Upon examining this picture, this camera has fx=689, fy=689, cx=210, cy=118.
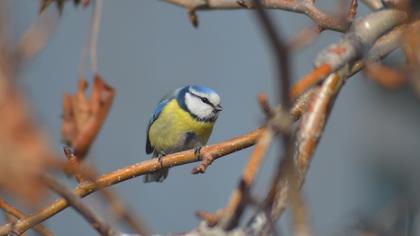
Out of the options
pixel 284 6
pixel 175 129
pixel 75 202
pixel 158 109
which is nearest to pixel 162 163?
pixel 284 6

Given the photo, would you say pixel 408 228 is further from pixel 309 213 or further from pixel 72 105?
pixel 72 105

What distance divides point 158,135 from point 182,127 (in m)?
0.11

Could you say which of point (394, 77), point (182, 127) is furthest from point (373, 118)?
point (394, 77)

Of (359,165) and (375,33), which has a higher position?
(375,33)

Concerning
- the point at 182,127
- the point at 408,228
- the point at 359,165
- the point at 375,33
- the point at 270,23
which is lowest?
the point at 359,165

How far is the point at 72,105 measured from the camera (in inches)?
38.4

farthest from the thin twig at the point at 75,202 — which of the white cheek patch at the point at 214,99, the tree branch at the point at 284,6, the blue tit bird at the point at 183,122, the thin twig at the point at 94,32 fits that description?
the white cheek patch at the point at 214,99

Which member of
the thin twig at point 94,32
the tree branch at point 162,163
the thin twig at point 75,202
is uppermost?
the thin twig at point 94,32

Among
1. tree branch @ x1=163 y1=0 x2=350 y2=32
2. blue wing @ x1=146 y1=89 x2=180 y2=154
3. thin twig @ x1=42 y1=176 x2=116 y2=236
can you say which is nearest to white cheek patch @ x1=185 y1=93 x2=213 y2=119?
blue wing @ x1=146 y1=89 x2=180 y2=154

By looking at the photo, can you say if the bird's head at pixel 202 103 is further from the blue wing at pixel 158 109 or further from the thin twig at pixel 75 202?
the thin twig at pixel 75 202

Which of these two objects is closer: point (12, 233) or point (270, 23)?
point (270, 23)

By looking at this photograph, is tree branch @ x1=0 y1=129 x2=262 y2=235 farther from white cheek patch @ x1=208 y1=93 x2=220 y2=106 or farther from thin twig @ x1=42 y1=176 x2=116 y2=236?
white cheek patch @ x1=208 y1=93 x2=220 y2=106

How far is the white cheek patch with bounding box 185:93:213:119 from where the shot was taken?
2818 millimetres

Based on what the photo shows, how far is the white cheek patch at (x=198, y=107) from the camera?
2818 mm
